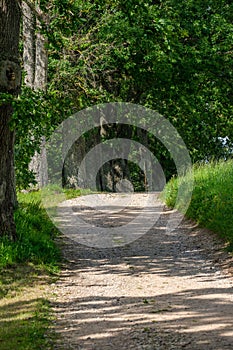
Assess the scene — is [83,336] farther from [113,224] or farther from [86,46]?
[86,46]

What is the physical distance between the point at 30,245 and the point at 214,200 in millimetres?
5059

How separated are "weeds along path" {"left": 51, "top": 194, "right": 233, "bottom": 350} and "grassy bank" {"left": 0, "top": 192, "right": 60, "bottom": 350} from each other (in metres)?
0.20

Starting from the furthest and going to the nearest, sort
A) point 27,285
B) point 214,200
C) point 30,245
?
point 214,200
point 30,245
point 27,285

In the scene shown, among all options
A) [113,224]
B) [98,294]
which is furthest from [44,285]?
[113,224]

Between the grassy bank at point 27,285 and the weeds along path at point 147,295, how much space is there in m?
0.20

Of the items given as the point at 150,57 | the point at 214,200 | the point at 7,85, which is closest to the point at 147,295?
the point at 7,85

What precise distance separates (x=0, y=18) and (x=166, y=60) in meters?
14.0

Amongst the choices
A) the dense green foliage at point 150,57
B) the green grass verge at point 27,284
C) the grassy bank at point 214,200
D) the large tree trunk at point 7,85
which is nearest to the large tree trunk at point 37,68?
the dense green foliage at point 150,57

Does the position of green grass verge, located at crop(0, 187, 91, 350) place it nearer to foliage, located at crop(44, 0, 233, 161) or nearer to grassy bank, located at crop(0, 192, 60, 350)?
grassy bank, located at crop(0, 192, 60, 350)

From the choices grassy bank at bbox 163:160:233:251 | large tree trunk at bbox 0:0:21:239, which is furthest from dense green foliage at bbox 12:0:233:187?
large tree trunk at bbox 0:0:21:239

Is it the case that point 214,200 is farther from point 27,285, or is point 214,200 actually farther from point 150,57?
point 150,57

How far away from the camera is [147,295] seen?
7707 millimetres

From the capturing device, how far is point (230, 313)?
6414 mm

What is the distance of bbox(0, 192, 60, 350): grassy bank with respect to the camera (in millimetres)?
5914
